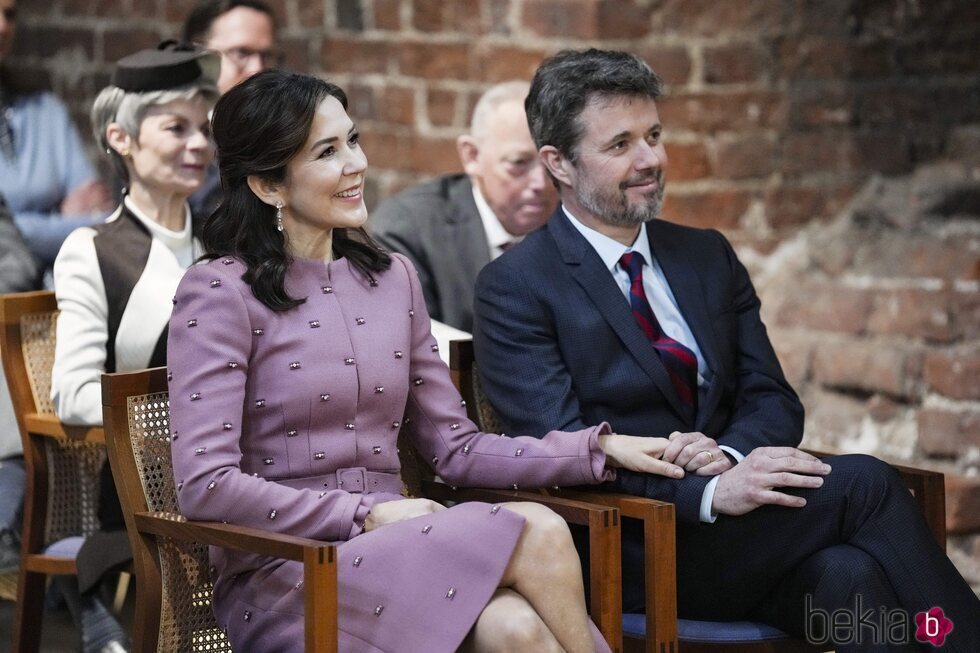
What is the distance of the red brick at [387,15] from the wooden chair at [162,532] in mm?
2101

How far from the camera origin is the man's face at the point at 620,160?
305 cm

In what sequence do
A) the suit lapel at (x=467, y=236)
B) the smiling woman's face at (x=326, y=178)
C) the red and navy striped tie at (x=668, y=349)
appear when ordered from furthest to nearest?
1. the suit lapel at (x=467, y=236)
2. the red and navy striped tie at (x=668, y=349)
3. the smiling woman's face at (x=326, y=178)

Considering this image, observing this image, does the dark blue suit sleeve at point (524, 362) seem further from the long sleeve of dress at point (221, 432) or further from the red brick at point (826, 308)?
the red brick at point (826, 308)

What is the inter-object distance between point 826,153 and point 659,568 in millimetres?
2079

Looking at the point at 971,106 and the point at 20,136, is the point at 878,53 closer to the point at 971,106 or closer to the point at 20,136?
the point at 971,106

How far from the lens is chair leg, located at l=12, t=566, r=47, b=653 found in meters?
3.27

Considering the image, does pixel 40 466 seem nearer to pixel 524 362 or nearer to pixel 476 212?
pixel 524 362

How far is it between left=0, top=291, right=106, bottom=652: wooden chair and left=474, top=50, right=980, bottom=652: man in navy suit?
951 mm

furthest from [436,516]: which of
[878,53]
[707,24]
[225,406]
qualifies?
→ [878,53]

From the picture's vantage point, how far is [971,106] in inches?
173

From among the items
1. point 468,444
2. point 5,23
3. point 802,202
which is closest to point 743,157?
point 802,202

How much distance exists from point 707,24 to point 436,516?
6.92 feet

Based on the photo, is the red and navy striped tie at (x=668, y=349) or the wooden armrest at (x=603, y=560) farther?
the red and navy striped tie at (x=668, y=349)

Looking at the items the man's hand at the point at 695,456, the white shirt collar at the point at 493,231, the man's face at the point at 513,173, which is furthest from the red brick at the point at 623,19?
the man's hand at the point at 695,456
